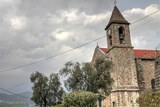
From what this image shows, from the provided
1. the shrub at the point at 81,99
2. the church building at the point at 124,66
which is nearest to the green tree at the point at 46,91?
the church building at the point at 124,66

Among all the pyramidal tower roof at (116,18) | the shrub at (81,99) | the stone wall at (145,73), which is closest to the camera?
the shrub at (81,99)

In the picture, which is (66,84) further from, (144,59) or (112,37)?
(144,59)

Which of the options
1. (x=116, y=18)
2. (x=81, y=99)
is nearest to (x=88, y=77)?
(x=81, y=99)

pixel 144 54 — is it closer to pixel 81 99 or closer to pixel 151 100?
pixel 81 99

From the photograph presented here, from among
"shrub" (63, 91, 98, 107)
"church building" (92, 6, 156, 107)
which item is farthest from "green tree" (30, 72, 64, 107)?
"shrub" (63, 91, 98, 107)

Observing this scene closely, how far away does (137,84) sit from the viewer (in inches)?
1789

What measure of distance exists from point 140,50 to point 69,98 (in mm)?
25081

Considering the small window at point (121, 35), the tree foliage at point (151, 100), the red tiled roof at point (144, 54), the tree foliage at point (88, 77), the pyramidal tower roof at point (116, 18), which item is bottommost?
the tree foliage at point (151, 100)

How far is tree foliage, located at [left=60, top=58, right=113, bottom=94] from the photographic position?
38469mm

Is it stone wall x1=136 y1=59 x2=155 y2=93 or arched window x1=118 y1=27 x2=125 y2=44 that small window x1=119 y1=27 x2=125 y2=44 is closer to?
arched window x1=118 y1=27 x2=125 y2=44

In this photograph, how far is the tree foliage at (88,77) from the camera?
38.5m

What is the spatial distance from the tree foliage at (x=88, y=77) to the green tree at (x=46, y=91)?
1310 cm

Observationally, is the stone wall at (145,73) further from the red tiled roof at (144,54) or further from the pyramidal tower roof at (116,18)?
the pyramidal tower roof at (116,18)

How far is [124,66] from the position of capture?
4534cm
